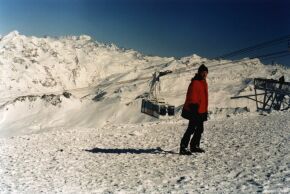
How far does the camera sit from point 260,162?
10602 mm

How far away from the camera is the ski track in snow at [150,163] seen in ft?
30.3

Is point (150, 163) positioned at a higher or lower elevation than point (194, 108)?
lower

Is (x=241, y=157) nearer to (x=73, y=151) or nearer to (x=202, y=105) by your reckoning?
(x=202, y=105)

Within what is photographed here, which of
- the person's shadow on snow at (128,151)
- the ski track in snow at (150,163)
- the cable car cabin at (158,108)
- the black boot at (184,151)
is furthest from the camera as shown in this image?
the cable car cabin at (158,108)

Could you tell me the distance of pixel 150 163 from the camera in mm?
11703

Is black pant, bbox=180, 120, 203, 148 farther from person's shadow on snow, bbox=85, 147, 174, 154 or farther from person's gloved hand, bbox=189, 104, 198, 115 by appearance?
person's shadow on snow, bbox=85, 147, 174, 154

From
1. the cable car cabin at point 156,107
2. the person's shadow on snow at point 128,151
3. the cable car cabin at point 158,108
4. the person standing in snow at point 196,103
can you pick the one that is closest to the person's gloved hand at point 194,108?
the person standing in snow at point 196,103

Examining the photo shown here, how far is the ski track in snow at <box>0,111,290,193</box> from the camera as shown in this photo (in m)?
9.25

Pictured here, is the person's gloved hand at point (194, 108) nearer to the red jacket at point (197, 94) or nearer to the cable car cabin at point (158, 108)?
the red jacket at point (197, 94)

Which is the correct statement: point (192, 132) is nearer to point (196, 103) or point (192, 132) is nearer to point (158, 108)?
point (196, 103)

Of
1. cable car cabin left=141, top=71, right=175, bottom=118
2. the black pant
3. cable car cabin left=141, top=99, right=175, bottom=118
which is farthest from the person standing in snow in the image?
cable car cabin left=141, top=99, right=175, bottom=118

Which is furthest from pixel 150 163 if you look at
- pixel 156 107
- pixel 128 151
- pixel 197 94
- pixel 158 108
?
pixel 156 107

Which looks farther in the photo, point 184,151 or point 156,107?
point 156,107

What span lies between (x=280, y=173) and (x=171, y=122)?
525 inches
